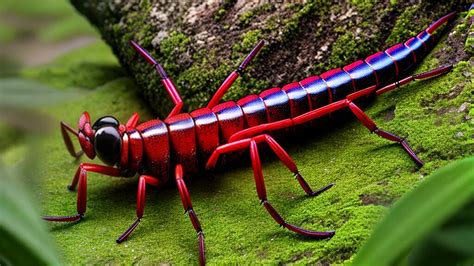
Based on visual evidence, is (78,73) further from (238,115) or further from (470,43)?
(470,43)

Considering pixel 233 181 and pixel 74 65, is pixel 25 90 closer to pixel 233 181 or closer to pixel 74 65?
pixel 74 65

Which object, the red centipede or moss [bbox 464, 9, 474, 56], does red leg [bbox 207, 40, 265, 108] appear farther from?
moss [bbox 464, 9, 474, 56]

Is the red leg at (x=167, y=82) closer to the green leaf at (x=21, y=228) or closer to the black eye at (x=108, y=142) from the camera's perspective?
the black eye at (x=108, y=142)

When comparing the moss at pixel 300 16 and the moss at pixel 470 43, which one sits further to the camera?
the moss at pixel 300 16

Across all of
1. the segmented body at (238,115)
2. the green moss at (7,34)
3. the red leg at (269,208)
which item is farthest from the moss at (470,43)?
the green moss at (7,34)

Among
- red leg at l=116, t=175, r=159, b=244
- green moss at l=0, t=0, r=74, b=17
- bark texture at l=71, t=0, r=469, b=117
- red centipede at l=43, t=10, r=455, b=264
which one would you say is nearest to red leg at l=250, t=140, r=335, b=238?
red centipede at l=43, t=10, r=455, b=264

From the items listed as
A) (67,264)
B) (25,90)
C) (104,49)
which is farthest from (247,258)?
(104,49)
